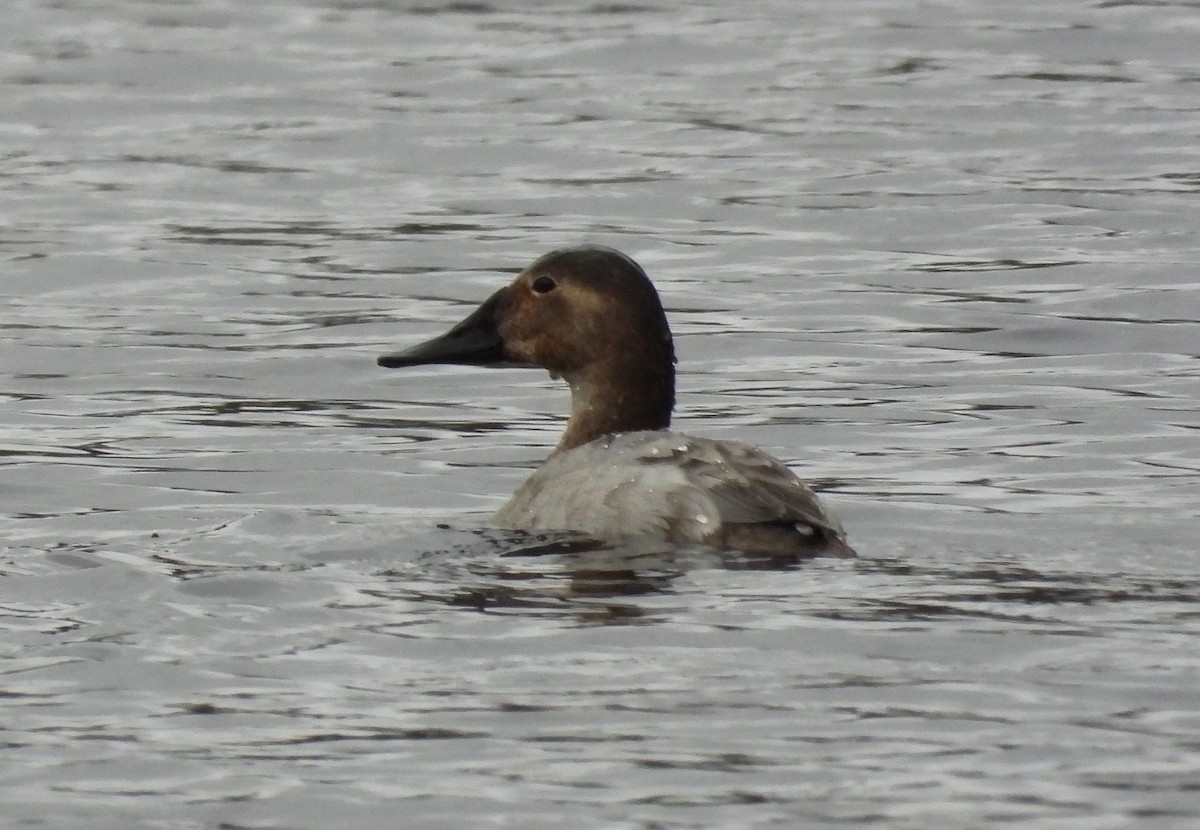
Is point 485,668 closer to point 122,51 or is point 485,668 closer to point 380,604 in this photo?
point 380,604

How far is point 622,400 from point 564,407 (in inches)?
102

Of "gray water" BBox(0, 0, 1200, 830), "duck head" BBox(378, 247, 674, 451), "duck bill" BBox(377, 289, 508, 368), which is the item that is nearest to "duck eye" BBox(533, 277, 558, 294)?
"duck head" BBox(378, 247, 674, 451)

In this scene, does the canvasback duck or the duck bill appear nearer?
the canvasback duck

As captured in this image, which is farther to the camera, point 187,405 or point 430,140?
point 430,140

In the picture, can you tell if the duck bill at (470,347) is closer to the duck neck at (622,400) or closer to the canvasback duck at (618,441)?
the canvasback duck at (618,441)

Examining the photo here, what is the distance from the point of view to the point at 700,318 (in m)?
14.1

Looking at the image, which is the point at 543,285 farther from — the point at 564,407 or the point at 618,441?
the point at 564,407

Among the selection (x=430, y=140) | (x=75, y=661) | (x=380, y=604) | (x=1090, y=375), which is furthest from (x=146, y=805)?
(x=430, y=140)

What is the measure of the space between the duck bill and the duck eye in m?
0.27

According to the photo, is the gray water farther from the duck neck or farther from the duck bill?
the duck neck

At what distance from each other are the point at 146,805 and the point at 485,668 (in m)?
1.28

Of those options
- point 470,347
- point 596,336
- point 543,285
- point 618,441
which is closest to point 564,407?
point 470,347

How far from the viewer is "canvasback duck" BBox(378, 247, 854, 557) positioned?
840 centimetres

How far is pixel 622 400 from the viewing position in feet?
32.1
